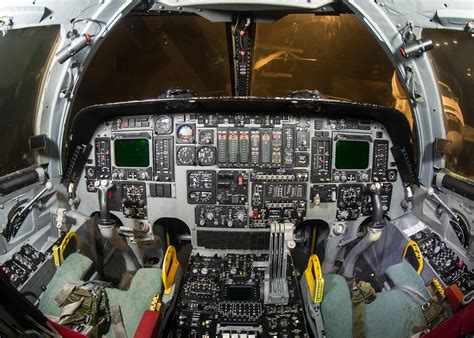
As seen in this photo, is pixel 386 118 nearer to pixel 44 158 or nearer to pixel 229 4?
pixel 229 4

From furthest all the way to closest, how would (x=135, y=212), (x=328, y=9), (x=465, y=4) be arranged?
(x=135, y=212), (x=328, y=9), (x=465, y=4)

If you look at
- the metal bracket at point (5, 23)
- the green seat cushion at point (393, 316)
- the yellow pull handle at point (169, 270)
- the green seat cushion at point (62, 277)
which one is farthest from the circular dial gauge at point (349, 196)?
the metal bracket at point (5, 23)

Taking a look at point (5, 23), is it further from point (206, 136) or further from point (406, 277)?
point (406, 277)

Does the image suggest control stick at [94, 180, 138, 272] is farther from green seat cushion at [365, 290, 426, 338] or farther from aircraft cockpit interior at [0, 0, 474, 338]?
green seat cushion at [365, 290, 426, 338]

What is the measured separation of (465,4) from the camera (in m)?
2.76

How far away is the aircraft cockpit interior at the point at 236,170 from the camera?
2.87 m

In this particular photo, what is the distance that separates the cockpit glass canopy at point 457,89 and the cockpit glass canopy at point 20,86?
11.4 ft

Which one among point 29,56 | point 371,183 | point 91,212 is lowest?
point 91,212

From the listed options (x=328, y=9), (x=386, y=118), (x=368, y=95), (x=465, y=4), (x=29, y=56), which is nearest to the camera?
(x=465, y=4)

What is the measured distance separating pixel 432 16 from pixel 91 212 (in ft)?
13.5

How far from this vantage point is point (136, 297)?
9.63 feet

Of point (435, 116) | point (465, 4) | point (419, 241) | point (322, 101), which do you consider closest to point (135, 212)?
point (322, 101)

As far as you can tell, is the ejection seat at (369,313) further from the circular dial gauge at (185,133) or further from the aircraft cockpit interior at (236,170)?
the circular dial gauge at (185,133)

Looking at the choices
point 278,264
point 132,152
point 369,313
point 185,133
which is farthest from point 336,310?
point 132,152
